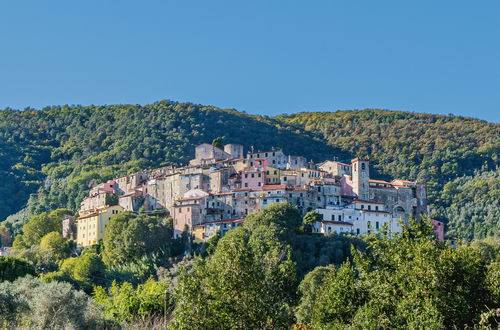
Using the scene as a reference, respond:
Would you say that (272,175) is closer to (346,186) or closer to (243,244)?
(346,186)

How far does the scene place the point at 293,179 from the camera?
85.6 meters

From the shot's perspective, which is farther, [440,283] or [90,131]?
[90,131]

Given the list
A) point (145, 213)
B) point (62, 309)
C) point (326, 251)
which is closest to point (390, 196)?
point (326, 251)

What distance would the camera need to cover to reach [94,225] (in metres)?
84.1

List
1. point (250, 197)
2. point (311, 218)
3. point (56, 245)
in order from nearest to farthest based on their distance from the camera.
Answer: point (311, 218) → point (250, 197) → point (56, 245)

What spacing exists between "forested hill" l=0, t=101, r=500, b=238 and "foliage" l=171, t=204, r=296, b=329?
7441 cm

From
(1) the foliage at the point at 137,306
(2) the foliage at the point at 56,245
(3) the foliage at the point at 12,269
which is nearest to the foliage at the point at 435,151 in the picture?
(2) the foliage at the point at 56,245

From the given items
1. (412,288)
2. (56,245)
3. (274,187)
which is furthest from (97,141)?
(412,288)

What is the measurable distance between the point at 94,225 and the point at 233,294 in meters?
58.5

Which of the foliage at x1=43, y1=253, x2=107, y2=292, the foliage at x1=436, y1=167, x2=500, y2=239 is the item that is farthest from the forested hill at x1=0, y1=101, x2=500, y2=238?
the foliage at x1=43, y1=253, x2=107, y2=292

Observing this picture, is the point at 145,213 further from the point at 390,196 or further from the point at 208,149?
the point at 390,196

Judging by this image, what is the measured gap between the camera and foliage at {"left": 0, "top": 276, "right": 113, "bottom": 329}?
37219mm

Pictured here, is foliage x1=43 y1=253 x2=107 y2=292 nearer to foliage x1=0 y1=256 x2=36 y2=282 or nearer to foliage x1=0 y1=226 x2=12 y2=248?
foliage x1=0 y1=256 x2=36 y2=282

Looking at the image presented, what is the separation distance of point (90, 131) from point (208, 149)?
5157cm
